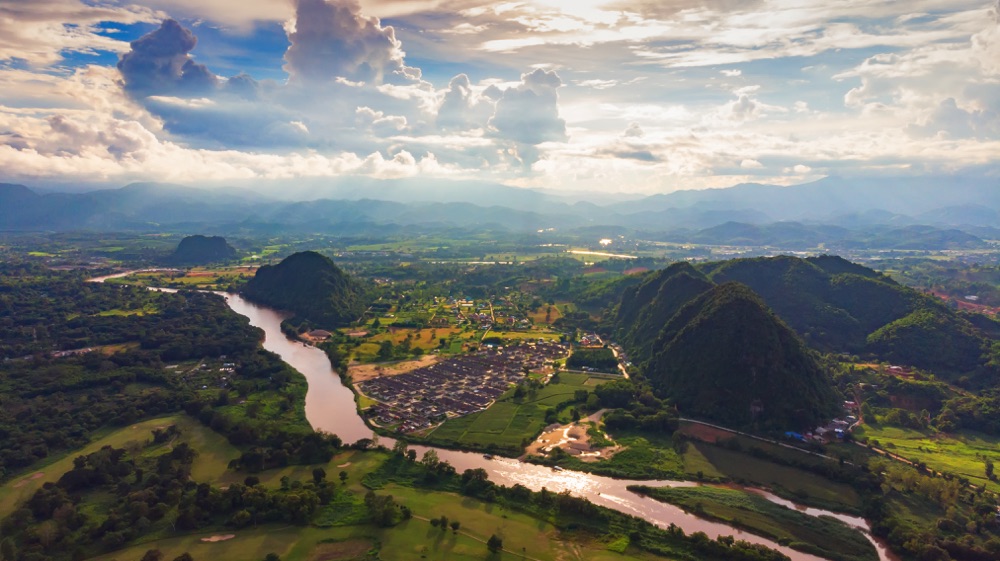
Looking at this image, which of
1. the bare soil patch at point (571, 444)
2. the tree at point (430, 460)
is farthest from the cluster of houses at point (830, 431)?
the tree at point (430, 460)

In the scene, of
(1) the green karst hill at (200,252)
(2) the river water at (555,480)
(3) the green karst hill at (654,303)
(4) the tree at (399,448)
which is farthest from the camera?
(1) the green karst hill at (200,252)

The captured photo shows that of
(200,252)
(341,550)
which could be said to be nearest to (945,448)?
(341,550)

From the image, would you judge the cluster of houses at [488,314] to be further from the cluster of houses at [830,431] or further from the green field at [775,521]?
the green field at [775,521]

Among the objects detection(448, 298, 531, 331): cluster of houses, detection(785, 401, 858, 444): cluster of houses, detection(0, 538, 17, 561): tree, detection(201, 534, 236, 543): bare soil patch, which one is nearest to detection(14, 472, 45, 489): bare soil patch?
detection(0, 538, 17, 561): tree

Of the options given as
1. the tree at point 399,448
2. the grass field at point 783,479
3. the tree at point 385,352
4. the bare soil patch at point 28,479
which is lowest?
the bare soil patch at point 28,479

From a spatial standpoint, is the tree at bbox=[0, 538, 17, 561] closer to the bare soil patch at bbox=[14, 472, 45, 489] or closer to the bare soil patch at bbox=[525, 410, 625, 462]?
the bare soil patch at bbox=[14, 472, 45, 489]
